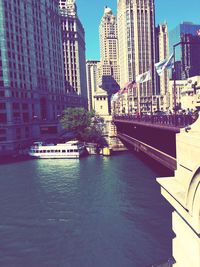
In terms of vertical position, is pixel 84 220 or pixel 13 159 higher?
pixel 13 159

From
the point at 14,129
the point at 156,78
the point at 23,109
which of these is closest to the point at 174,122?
the point at 14,129

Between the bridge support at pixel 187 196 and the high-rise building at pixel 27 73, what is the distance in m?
72.7

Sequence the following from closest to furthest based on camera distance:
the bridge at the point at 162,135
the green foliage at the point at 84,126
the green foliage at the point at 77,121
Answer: the bridge at the point at 162,135 < the green foliage at the point at 84,126 < the green foliage at the point at 77,121

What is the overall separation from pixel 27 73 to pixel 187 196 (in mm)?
92343

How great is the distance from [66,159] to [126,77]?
14314cm

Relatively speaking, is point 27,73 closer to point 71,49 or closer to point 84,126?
point 84,126

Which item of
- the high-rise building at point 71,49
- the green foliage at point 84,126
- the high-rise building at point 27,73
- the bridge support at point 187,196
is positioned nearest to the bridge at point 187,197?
the bridge support at point 187,196

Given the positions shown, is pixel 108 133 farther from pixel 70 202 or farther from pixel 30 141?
pixel 70 202

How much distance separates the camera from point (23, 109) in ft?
291

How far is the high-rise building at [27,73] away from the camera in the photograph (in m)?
80.0

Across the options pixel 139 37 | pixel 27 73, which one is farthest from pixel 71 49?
pixel 139 37

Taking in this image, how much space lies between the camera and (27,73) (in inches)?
3644

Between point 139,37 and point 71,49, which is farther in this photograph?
point 139,37

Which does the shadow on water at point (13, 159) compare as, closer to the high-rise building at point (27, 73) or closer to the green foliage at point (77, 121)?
the high-rise building at point (27, 73)
